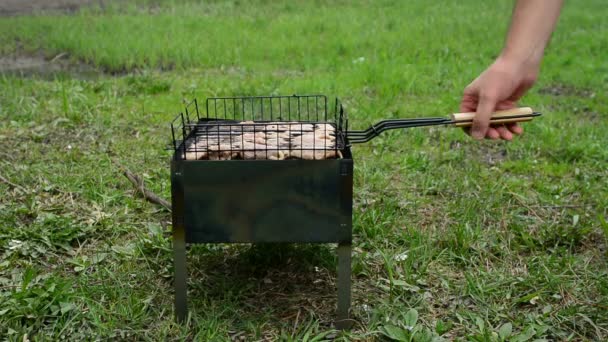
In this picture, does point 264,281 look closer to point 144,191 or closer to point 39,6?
point 144,191

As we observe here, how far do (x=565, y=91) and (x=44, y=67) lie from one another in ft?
18.0

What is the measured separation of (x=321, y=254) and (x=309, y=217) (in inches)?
25.6

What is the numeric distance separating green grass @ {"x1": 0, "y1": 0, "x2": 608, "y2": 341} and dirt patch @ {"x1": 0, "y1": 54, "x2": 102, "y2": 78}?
0.24m

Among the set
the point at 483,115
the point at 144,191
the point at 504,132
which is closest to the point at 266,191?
the point at 483,115

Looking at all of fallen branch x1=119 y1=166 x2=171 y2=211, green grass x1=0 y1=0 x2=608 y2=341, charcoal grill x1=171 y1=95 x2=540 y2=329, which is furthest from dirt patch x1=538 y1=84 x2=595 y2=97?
charcoal grill x1=171 y1=95 x2=540 y2=329

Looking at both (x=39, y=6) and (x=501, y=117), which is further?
(x=39, y=6)

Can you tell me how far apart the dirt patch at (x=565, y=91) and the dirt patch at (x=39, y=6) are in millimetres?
6309

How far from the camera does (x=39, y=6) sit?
8961 mm

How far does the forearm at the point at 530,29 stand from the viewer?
83.7 inches

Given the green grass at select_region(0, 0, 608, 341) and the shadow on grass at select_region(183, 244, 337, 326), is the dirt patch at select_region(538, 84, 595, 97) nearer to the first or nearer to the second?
the green grass at select_region(0, 0, 608, 341)

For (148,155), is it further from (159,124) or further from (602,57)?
(602,57)

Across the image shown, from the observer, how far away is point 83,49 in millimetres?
7566

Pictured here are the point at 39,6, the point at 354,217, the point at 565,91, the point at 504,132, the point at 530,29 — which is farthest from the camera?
the point at 39,6

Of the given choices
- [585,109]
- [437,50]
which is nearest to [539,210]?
[585,109]
